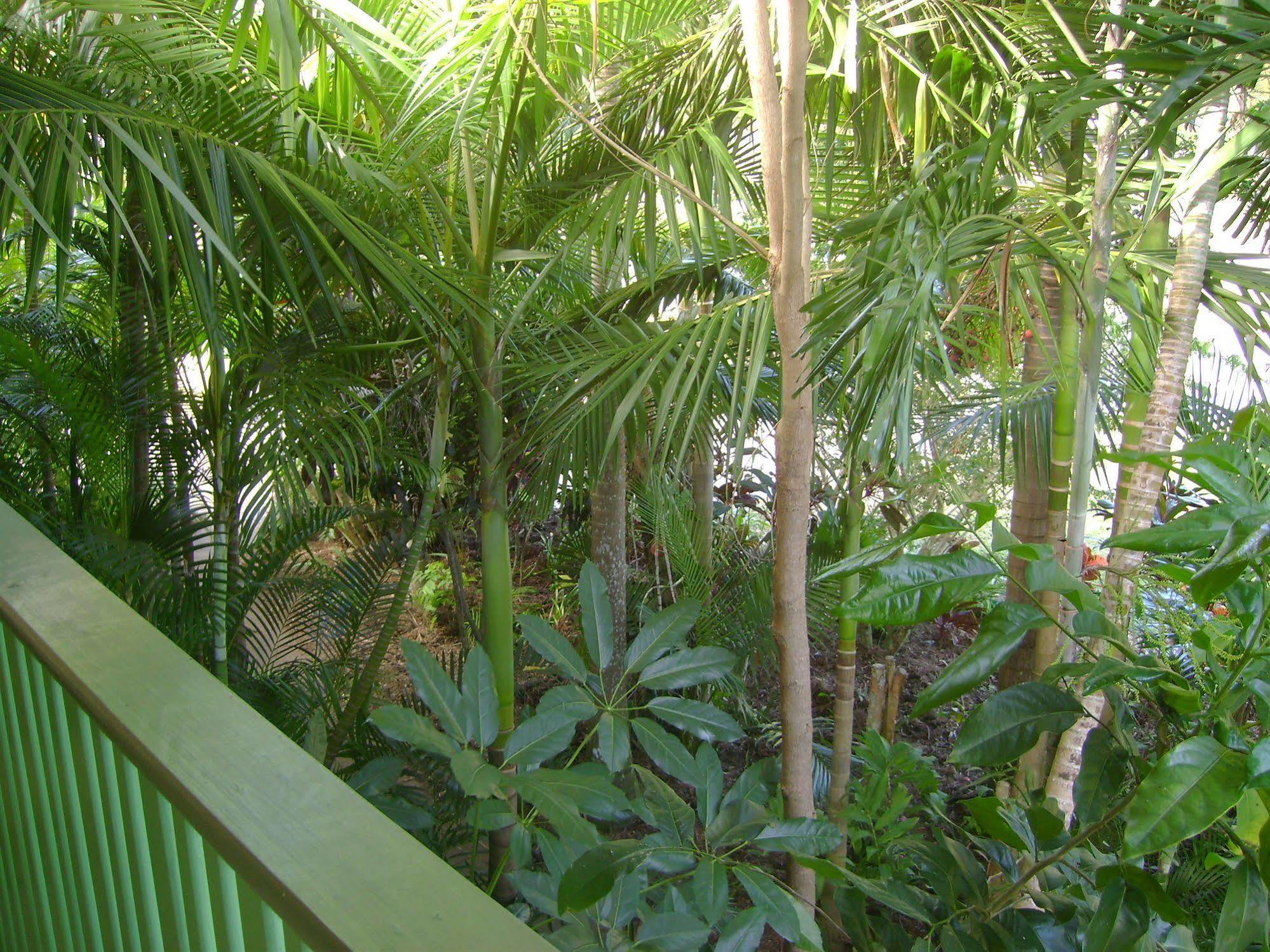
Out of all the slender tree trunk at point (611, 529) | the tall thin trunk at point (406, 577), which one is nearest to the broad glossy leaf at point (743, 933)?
the tall thin trunk at point (406, 577)

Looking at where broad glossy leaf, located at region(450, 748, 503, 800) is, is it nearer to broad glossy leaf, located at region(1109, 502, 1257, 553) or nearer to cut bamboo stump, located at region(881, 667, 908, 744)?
broad glossy leaf, located at region(1109, 502, 1257, 553)

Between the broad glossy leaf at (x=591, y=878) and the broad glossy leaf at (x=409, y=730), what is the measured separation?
22 centimetres

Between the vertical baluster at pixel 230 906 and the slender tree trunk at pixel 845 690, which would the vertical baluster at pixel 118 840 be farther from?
the slender tree trunk at pixel 845 690

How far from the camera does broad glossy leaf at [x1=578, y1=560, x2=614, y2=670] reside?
1.22 m

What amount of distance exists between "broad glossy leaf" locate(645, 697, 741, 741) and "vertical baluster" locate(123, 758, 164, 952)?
636 mm

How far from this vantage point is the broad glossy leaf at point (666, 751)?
3.97ft

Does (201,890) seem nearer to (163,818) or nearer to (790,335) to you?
(163,818)

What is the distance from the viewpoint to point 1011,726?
3.41 feet

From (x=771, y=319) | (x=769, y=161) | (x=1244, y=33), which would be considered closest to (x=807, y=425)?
(x=771, y=319)

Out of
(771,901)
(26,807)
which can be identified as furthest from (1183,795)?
(26,807)

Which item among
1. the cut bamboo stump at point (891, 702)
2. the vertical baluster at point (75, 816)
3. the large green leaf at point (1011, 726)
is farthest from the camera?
the cut bamboo stump at point (891, 702)

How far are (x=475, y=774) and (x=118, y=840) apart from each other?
1.23 feet

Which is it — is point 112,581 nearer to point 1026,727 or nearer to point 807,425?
point 807,425

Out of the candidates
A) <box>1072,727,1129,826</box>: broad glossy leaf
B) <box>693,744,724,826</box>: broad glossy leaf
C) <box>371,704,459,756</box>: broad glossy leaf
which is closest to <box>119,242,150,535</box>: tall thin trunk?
<box>371,704,459,756</box>: broad glossy leaf
